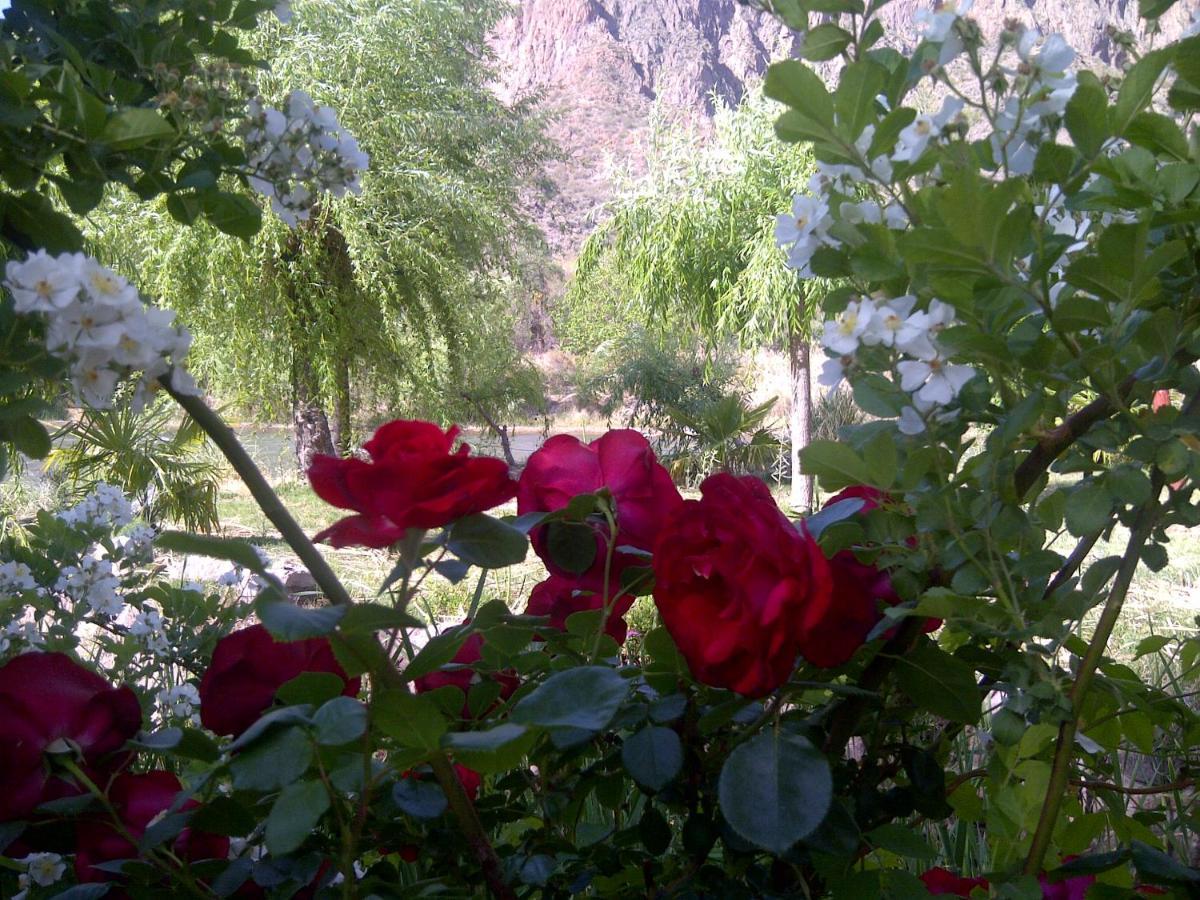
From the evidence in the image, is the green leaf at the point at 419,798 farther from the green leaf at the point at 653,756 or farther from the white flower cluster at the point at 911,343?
the white flower cluster at the point at 911,343

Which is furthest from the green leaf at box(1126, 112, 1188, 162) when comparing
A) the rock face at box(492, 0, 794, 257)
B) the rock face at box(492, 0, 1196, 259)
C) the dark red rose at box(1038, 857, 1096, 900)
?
the rock face at box(492, 0, 794, 257)

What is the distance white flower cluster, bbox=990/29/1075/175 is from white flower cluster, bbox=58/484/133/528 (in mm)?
581

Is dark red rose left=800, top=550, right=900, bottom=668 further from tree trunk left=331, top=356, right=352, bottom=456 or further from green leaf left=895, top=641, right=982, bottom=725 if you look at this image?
→ tree trunk left=331, top=356, right=352, bottom=456

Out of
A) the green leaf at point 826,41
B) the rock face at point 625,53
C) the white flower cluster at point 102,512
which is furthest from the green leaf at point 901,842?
the rock face at point 625,53

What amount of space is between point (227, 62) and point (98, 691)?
0.78 feet

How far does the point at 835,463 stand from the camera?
0.84ft

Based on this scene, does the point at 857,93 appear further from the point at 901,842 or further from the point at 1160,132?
the point at 901,842

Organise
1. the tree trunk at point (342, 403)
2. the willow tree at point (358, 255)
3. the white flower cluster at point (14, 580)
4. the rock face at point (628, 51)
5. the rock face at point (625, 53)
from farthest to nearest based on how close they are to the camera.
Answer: the rock face at point (628, 51) → the rock face at point (625, 53) → the tree trunk at point (342, 403) → the willow tree at point (358, 255) → the white flower cluster at point (14, 580)

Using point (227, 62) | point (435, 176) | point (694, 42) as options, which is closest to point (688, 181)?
point (435, 176)

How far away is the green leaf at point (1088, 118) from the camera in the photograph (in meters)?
0.25

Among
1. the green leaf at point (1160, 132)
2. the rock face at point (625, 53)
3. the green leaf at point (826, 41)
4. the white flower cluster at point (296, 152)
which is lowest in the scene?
the green leaf at point (1160, 132)

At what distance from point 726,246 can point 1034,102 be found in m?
5.80

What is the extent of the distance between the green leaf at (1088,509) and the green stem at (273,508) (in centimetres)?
17

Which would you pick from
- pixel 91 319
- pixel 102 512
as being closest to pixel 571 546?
pixel 91 319
